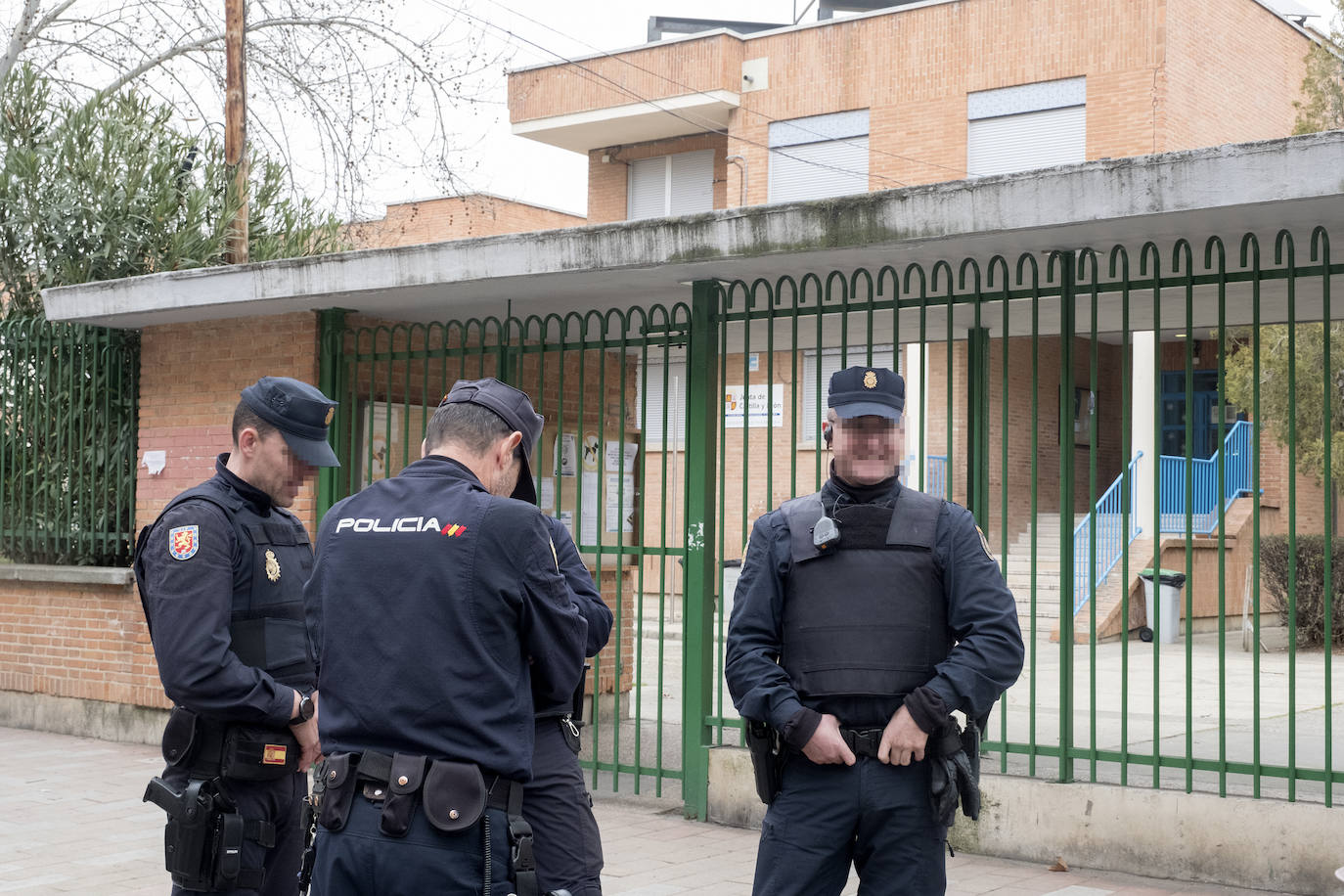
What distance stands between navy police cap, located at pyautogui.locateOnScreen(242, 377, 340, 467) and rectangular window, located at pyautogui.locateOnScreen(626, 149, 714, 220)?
22.3m

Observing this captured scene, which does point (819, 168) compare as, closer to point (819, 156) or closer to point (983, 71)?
point (819, 156)

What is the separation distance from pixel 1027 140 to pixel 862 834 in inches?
797

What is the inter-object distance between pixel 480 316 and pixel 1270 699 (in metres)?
8.48

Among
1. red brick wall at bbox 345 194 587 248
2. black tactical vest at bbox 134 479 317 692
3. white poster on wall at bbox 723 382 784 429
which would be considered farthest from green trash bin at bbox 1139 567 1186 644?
black tactical vest at bbox 134 479 317 692

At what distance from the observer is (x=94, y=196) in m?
11.1

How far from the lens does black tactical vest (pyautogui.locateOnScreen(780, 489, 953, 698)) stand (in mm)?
3723

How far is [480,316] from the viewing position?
30.0 feet

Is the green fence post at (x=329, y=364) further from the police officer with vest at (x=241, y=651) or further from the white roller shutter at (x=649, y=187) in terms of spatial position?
the white roller shutter at (x=649, y=187)

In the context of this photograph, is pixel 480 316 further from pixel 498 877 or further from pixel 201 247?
pixel 498 877

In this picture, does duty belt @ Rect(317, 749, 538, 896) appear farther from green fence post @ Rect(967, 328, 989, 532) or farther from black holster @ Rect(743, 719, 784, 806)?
green fence post @ Rect(967, 328, 989, 532)

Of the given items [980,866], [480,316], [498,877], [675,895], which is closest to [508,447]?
[498,877]

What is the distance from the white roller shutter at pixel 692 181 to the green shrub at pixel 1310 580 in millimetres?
12465

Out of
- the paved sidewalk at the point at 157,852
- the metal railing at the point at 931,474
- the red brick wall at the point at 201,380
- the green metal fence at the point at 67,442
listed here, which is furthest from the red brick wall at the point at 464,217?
the paved sidewalk at the point at 157,852

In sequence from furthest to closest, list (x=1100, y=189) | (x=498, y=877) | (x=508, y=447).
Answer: (x=1100, y=189), (x=508, y=447), (x=498, y=877)
